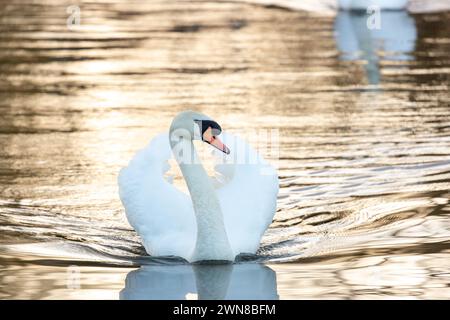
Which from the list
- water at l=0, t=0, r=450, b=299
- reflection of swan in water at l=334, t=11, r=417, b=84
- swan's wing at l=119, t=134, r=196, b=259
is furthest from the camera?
reflection of swan in water at l=334, t=11, r=417, b=84

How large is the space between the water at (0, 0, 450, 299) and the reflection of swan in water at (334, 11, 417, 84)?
0.05 metres

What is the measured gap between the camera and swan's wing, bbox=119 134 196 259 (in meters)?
9.10

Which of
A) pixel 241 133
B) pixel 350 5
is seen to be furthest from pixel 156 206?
pixel 350 5

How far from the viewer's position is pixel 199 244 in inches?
349

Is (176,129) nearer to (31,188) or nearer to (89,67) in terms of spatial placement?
(31,188)

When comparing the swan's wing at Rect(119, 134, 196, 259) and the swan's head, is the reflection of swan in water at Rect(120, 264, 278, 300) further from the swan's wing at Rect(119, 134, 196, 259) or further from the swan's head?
the swan's head

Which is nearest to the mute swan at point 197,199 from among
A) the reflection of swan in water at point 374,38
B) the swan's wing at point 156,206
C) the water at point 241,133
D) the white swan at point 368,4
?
the swan's wing at point 156,206

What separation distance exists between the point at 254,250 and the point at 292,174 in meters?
2.44

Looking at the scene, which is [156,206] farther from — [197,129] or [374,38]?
[374,38]

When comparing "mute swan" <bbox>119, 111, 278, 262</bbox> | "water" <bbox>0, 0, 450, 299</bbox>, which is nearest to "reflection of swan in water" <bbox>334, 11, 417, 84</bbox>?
"water" <bbox>0, 0, 450, 299</bbox>

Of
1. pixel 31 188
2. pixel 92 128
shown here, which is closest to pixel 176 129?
pixel 31 188

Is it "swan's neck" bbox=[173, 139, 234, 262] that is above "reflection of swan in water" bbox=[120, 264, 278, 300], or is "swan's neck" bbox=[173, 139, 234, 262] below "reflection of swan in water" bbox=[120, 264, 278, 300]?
above

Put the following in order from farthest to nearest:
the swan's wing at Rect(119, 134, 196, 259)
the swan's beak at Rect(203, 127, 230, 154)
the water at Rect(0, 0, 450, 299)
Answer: the swan's wing at Rect(119, 134, 196, 259) < the water at Rect(0, 0, 450, 299) < the swan's beak at Rect(203, 127, 230, 154)
